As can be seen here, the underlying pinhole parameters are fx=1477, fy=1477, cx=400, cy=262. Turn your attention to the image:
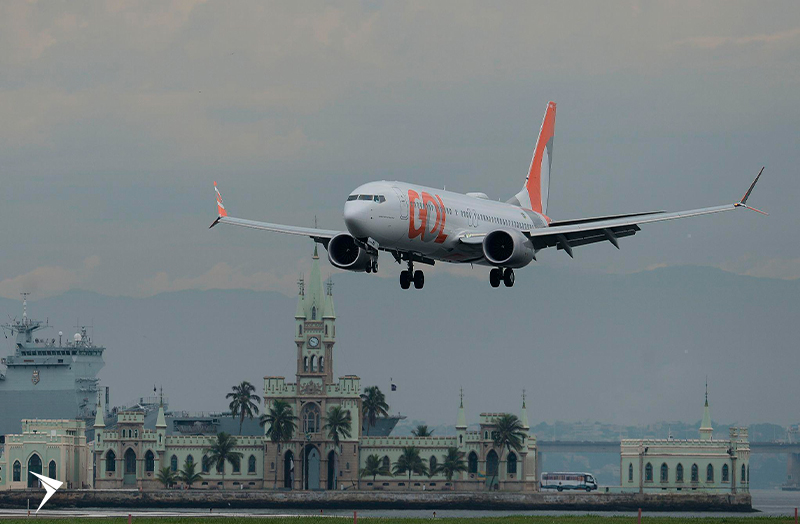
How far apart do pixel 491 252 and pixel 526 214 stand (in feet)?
35.5

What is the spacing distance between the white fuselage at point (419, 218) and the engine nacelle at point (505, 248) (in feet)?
2.53

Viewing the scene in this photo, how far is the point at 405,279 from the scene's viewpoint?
62.9m

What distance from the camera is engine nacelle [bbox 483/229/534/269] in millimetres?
61500

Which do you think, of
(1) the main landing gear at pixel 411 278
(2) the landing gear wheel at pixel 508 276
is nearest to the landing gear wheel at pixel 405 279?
(1) the main landing gear at pixel 411 278

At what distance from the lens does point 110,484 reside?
654ft

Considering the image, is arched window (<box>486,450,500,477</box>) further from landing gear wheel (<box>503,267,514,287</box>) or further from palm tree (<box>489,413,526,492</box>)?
landing gear wheel (<box>503,267,514,287</box>)

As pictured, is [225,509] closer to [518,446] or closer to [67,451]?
[67,451]

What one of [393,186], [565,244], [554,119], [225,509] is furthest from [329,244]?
[225,509]

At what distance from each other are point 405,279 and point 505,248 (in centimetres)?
452

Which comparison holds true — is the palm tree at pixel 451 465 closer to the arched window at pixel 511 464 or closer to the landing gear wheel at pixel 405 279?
the arched window at pixel 511 464

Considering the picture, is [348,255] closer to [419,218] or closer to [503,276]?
[419,218]

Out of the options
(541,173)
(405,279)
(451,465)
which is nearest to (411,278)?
(405,279)

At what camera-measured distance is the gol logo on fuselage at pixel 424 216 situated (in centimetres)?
5831

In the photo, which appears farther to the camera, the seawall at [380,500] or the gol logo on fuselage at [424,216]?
the seawall at [380,500]
